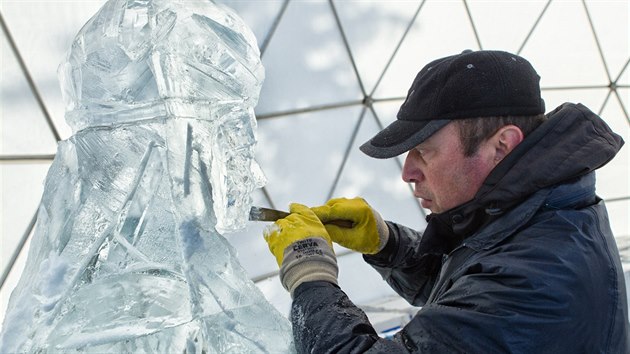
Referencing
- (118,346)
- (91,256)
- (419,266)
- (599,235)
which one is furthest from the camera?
(419,266)

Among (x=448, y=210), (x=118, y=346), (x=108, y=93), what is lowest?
(x=118, y=346)

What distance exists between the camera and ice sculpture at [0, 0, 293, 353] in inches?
67.1

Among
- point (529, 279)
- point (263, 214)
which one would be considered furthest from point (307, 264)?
point (529, 279)

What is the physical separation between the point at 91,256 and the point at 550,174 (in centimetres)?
128

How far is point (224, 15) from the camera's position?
1860mm

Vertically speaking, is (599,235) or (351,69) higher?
(351,69)

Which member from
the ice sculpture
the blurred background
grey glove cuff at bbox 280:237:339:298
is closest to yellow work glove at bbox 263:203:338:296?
grey glove cuff at bbox 280:237:339:298

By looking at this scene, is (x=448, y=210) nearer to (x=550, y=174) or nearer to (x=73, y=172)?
(x=550, y=174)

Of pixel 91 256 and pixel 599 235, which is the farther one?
pixel 599 235

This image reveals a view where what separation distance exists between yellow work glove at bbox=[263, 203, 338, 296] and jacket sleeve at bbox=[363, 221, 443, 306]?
548 millimetres

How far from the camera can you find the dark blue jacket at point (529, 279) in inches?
66.2

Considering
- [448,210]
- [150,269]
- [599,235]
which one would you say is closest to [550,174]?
[599,235]

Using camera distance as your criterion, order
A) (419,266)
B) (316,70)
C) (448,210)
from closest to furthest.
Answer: (448,210)
(419,266)
(316,70)

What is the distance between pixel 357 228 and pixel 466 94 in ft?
2.62
